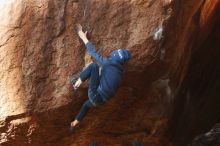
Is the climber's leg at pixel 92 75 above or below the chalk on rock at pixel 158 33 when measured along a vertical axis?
below

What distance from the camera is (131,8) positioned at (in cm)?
437

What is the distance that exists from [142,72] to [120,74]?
38 centimetres

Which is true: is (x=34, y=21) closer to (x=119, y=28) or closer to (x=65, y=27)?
(x=65, y=27)

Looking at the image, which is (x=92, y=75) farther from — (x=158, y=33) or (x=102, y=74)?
(x=158, y=33)

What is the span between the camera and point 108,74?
4090 millimetres

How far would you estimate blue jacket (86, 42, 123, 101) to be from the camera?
4.09 m

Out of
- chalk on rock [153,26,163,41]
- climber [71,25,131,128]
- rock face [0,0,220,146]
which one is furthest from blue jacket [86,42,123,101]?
chalk on rock [153,26,163,41]

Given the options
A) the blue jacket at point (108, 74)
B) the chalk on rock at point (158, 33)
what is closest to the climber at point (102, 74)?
the blue jacket at point (108, 74)

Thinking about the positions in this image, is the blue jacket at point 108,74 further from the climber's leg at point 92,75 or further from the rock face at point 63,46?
the rock face at point 63,46

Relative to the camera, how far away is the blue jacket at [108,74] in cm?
409

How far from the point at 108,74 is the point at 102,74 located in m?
0.06

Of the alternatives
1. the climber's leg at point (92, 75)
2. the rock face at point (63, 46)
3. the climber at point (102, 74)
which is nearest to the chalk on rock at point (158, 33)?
the rock face at point (63, 46)

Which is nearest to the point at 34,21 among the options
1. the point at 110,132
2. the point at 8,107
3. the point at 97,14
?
the point at 97,14

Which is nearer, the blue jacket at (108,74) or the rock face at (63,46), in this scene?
the blue jacket at (108,74)
